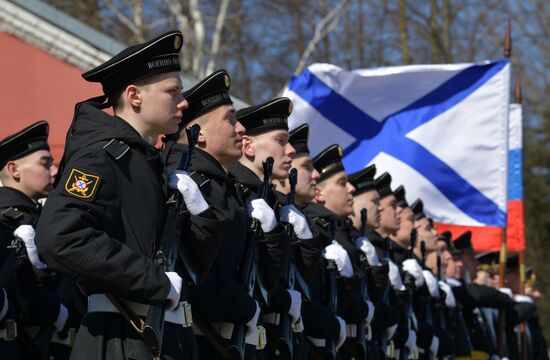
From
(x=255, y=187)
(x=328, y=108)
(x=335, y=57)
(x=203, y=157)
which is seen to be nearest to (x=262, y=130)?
(x=255, y=187)

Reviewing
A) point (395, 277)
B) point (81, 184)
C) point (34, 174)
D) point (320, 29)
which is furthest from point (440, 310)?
point (320, 29)

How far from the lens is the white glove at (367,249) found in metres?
8.16

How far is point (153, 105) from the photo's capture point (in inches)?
200

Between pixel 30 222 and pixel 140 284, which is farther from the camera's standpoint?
pixel 30 222

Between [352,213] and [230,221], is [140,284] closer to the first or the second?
[230,221]

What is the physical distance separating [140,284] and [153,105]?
873 millimetres

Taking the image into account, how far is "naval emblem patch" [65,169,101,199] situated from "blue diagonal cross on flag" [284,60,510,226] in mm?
7316

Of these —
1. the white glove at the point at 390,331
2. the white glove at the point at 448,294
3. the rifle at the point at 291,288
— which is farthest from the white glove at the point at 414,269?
the rifle at the point at 291,288

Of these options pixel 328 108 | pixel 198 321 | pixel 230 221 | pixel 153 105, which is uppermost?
pixel 328 108

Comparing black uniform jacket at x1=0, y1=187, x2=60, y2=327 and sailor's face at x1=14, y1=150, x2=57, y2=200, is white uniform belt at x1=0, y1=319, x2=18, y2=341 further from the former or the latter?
sailor's face at x1=14, y1=150, x2=57, y2=200

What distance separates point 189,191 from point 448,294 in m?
5.92

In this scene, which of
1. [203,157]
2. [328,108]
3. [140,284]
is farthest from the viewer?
[328,108]

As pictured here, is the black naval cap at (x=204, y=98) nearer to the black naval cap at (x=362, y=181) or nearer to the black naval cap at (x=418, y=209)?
the black naval cap at (x=362, y=181)

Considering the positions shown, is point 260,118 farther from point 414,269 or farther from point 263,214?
point 414,269
